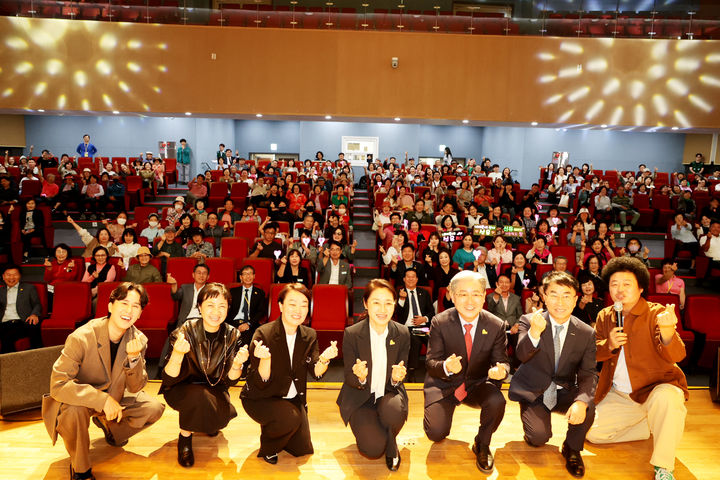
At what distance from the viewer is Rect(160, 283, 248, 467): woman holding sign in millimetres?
2834

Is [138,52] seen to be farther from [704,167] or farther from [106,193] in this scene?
[704,167]

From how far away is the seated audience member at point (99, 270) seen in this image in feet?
19.3

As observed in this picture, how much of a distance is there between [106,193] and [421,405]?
8549 millimetres

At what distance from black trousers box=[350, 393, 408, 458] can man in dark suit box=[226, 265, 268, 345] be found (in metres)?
2.41

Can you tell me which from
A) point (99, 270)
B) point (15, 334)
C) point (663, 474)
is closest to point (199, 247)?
point (99, 270)

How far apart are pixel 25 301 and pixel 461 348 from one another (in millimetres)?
4461

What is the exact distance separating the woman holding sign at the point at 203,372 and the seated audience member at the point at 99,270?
356 cm

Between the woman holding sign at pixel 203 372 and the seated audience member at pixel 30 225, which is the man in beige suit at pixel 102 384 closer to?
the woman holding sign at pixel 203 372

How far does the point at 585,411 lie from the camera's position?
2811mm

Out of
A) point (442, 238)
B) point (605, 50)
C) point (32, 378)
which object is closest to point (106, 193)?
point (442, 238)

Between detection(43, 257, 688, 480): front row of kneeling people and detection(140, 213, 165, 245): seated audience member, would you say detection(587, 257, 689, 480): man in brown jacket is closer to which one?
detection(43, 257, 688, 480): front row of kneeling people

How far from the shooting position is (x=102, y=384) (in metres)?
2.84

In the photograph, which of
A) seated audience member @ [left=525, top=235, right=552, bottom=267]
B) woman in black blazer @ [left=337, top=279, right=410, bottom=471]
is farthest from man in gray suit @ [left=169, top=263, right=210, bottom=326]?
seated audience member @ [left=525, top=235, right=552, bottom=267]

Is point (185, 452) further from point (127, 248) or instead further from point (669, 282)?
point (669, 282)
